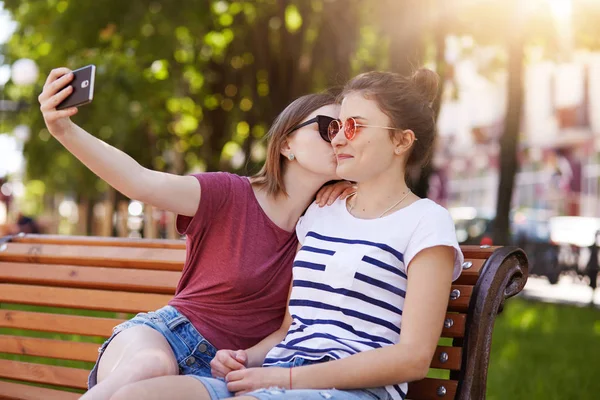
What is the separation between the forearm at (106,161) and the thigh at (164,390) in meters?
0.61

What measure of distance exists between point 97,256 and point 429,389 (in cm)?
173

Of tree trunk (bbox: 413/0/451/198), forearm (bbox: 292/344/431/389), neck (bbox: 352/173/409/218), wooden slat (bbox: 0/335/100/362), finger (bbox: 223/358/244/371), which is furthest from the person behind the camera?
tree trunk (bbox: 413/0/451/198)

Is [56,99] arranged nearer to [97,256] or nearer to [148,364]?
[148,364]

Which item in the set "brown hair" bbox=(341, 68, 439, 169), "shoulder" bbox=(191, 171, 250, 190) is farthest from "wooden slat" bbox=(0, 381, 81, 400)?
"brown hair" bbox=(341, 68, 439, 169)

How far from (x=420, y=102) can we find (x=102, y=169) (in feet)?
3.43

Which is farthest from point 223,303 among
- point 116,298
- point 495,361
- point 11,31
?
point 11,31

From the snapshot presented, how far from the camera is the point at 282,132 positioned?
10.1 ft

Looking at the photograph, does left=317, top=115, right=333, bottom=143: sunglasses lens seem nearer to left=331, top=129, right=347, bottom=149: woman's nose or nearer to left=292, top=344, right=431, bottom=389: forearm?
left=331, top=129, right=347, bottom=149: woman's nose

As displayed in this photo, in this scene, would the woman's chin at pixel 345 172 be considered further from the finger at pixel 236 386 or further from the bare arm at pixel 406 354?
the finger at pixel 236 386

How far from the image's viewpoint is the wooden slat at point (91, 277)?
3584 mm

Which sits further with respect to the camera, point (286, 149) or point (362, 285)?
point (286, 149)

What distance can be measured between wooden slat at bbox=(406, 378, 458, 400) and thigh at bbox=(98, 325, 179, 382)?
79 centimetres

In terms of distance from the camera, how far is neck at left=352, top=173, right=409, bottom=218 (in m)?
2.79

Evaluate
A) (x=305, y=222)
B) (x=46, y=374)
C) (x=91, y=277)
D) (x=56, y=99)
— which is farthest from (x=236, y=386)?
(x=46, y=374)
